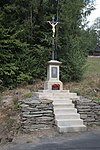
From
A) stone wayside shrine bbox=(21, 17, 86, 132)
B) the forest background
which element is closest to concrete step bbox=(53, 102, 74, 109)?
stone wayside shrine bbox=(21, 17, 86, 132)

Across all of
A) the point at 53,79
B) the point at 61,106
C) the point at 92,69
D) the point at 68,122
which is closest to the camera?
the point at 68,122

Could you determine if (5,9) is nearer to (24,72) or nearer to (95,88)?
(24,72)

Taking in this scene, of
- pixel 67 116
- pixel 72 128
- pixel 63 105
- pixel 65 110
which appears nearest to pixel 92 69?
pixel 63 105

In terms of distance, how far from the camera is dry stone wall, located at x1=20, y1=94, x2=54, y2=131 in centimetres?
750

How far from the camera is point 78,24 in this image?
1386cm

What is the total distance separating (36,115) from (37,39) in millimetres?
6627

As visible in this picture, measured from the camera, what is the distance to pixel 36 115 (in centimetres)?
768

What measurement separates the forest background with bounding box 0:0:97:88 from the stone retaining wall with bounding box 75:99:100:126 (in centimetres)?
432

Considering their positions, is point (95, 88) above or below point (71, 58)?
below

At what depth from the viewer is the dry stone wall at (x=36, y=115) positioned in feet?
24.6

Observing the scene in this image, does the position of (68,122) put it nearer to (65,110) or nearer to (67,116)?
(67,116)

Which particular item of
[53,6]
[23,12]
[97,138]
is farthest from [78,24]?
[97,138]

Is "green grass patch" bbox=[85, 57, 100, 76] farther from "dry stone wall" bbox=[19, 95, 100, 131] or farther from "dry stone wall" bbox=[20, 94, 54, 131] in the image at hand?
"dry stone wall" bbox=[20, 94, 54, 131]

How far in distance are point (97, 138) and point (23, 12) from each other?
28.3ft
